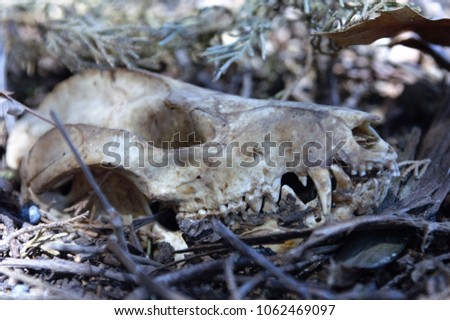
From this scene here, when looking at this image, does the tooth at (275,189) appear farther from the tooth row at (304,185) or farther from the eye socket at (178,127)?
the eye socket at (178,127)

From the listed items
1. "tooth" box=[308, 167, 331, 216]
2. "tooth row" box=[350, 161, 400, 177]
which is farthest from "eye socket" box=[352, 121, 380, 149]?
"tooth" box=[308, 167, 331, 216]

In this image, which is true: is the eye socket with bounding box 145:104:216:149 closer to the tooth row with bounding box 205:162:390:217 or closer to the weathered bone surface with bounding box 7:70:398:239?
the weathered bone surface with bounding box 7:70:398:239

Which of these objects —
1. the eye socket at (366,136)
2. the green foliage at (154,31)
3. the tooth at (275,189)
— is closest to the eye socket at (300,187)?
the tooth at (275,189)

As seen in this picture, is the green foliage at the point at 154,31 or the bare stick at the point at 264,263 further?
the green foliage at the point at 154,31

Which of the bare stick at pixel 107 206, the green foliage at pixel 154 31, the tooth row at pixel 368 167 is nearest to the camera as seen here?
the bare stick at pixel 107 206

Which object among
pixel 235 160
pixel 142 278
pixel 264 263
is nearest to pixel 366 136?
pixel 235 160

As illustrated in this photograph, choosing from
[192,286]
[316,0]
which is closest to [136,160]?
[192,286]

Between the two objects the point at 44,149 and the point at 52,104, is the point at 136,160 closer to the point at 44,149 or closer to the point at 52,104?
the point at 44,149

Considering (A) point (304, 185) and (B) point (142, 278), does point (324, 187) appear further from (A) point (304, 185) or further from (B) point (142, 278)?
(B) point (142, 278)
